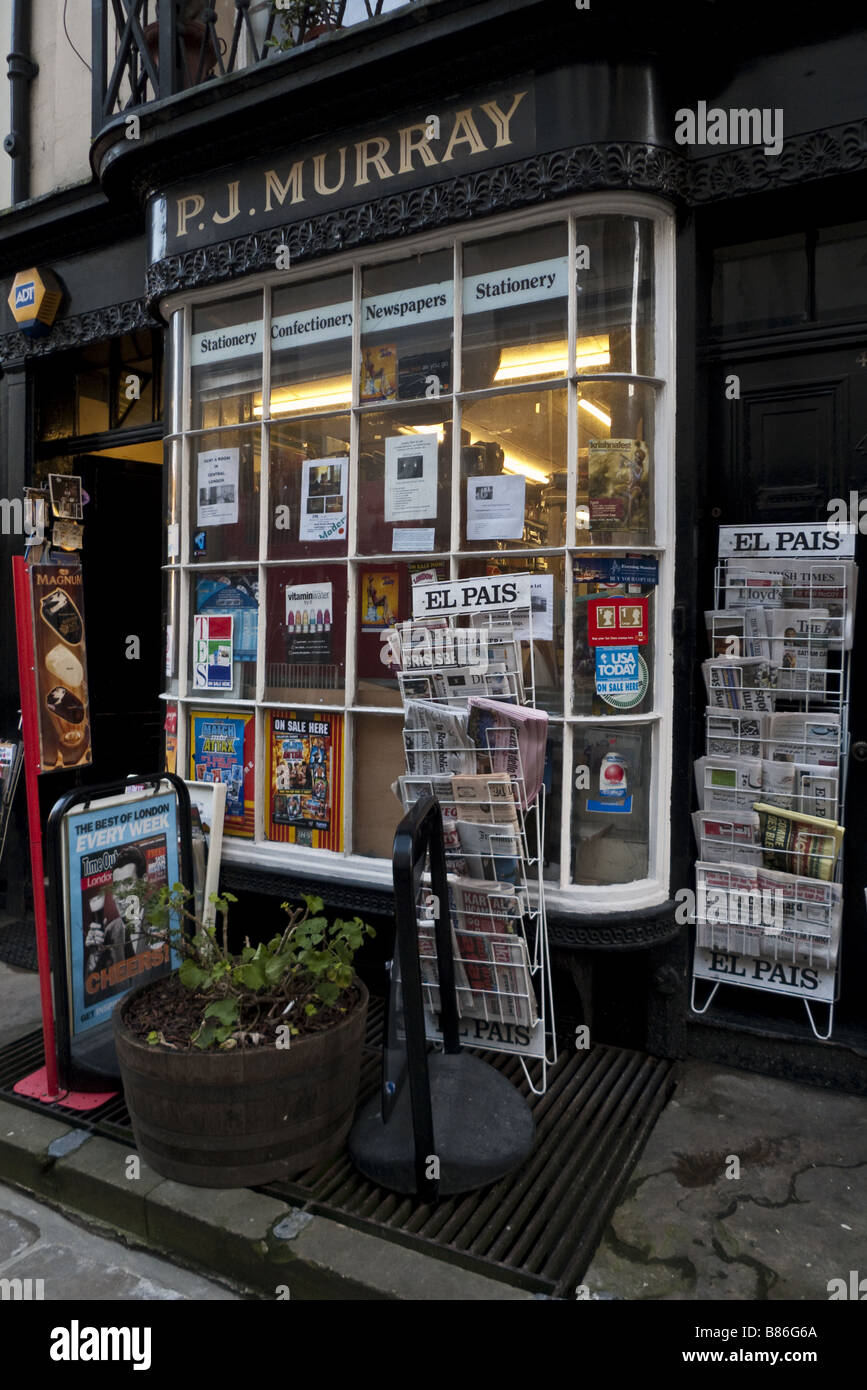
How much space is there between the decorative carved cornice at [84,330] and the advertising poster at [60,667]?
1652mm

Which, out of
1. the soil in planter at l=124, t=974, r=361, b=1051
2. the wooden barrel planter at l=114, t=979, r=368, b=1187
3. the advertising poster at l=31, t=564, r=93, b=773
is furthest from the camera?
the advertising poster at l=31, t=564, r=93, b=773

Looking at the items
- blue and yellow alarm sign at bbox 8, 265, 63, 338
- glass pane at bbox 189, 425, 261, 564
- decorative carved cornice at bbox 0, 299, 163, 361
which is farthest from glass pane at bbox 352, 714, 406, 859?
blue and yellow alarm sign at bbox 8, 265, 63, 338

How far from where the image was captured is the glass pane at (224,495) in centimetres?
465

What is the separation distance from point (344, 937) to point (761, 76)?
150 inches

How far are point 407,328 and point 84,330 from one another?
251cm

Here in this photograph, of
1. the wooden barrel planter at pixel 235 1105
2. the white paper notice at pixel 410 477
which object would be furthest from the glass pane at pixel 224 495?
the wooden barrel planter at pixel 235 1105

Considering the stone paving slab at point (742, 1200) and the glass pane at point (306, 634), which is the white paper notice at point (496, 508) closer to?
the glass pane at point (306, 634)

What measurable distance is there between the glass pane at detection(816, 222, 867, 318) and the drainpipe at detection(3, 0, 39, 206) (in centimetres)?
504

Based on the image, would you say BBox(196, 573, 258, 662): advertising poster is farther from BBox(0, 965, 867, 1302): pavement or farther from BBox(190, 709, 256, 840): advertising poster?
BBox(0, 965, 867, 1302): pavement

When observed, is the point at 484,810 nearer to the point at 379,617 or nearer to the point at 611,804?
the point at 611,804

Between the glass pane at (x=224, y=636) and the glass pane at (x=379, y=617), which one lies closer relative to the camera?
the glass pane at (x=379, y=617)

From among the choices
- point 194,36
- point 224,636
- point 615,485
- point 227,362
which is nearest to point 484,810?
point 615,485

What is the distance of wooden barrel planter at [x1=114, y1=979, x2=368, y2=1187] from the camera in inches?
112

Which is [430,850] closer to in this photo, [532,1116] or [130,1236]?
[532,1116]
